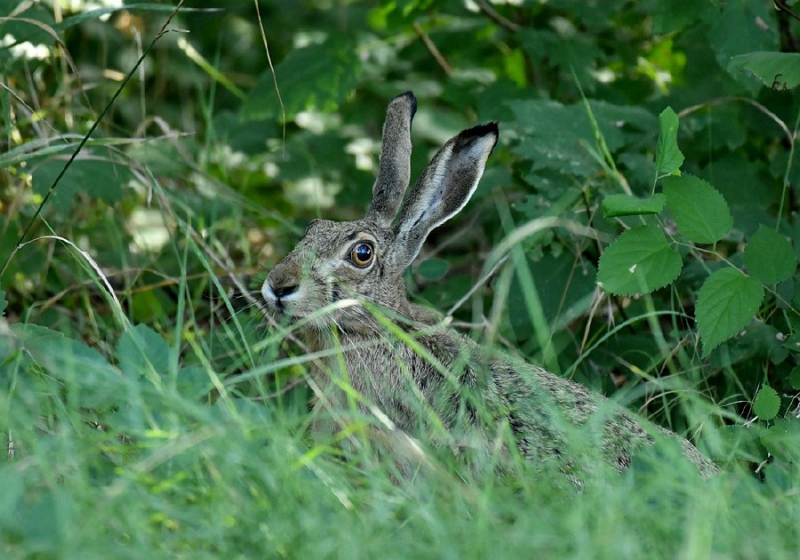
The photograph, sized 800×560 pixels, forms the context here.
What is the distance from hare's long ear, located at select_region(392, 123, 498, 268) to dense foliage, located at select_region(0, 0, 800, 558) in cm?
31

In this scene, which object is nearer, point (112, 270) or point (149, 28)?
point (112, 270)

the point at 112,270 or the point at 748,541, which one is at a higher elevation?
the point at 748,541

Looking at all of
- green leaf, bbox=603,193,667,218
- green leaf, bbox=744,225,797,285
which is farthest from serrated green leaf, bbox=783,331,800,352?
green leaf, bbox=603,193,667,218

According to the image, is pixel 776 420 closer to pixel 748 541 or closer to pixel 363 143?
pixel 748 541

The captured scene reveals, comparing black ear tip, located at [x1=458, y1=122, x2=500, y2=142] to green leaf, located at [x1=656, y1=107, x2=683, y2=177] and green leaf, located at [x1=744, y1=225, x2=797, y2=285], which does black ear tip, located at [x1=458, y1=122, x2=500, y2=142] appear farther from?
green leaf, located at [x1=744, y1=225, x2=797, y2=285]

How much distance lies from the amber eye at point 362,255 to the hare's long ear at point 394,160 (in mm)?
294

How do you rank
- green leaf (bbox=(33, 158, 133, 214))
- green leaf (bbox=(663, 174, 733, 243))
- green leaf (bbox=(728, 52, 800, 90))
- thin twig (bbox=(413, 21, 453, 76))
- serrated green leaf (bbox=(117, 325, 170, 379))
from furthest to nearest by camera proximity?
1. thin twig (bbox=(413, 21, 453, 76))
2. green leaf (bbox=(33, 158, 133, 214))
3. green leaf (bbox=(728, 52, 800, 90))
4. green leaf (bbox=(663, 174, 733, 243))
5. serrated green leaf (bbox=(117, 325, 170, 379))

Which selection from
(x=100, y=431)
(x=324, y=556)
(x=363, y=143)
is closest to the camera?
(x=324, y=556)

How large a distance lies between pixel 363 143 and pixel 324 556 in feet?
15.4

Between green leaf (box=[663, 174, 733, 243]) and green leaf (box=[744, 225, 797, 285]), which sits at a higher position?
green leaf (box=[663, 174, 733, 243])

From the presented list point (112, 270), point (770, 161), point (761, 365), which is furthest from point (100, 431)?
point (770, 161)

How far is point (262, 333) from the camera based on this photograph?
15.7 feet

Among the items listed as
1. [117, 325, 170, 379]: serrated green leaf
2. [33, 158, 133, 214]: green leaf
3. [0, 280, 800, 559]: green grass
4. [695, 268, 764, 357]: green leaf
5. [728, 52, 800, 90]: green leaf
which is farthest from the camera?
[33, 158, 133, 214]: green leaf

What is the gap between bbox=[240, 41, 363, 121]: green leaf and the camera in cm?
543
